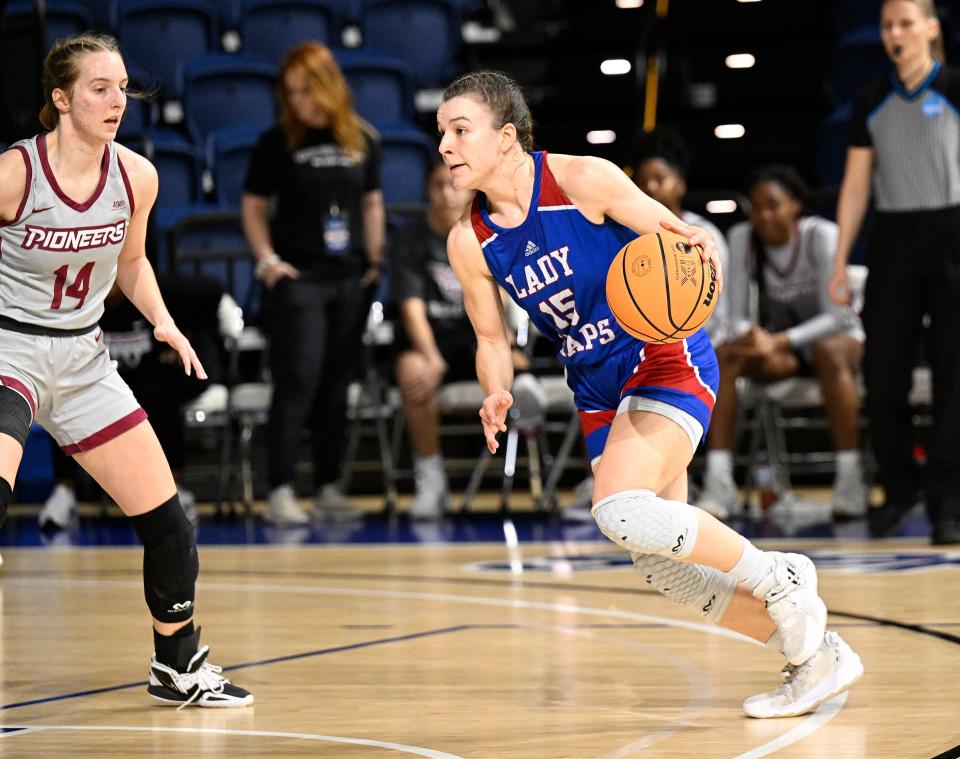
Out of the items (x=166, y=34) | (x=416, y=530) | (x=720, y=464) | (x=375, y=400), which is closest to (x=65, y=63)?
(x=416, y=530)

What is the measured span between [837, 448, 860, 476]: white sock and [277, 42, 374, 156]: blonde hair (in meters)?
2.80

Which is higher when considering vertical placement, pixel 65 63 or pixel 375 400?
pixel 65 63

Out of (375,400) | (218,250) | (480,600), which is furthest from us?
(218,250)

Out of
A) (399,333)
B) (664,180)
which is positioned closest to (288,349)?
(399,333)

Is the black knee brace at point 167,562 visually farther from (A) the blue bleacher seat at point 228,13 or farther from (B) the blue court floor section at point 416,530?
(A) the blue bleacher seat at point 228,13

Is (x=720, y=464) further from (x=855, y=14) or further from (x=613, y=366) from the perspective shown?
(x=855, y=14)

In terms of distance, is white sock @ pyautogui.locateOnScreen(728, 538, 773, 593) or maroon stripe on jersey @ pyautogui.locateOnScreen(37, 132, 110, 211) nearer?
white sock @ pyautogui.locateOnScreen(728, 538, 773, 593)

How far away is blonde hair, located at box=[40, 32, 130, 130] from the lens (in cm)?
359

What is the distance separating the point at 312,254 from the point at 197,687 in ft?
14.1

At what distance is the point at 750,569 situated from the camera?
344cm

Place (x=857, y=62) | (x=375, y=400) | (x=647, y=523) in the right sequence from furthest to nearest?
(x=857, y=62)
(x=375, y=400)
(x=647, y=523)

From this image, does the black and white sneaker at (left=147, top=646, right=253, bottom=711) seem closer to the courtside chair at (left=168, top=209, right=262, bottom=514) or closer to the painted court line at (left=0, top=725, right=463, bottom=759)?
the painted court line at (left=0, top=725, right=463, bottom=759)

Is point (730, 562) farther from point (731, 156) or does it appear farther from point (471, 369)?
point (731, 156)

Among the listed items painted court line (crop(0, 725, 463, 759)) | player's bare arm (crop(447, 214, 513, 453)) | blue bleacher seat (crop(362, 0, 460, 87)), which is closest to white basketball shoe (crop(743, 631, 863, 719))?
painted court line (crop(0, 725, 463, 759))
